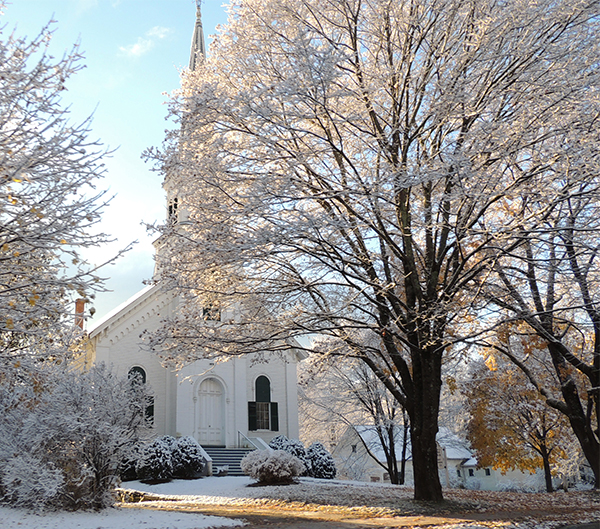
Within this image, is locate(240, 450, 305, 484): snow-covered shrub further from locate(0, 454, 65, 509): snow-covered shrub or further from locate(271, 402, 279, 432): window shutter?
locate(0, 454, 65, 509): snow-covered shrub

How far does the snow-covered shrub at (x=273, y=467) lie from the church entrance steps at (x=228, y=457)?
4.46 meters

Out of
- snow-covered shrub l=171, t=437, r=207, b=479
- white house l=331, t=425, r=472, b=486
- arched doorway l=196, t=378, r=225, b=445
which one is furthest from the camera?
white house l=331, t=425, r=472, b=486

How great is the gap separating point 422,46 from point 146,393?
8.57 metres

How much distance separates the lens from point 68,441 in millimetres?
9086

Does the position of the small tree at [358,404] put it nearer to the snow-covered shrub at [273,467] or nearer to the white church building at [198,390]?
the white church building at [198,390]

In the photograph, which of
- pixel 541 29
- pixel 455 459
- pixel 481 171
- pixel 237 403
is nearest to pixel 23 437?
pixel 481 171

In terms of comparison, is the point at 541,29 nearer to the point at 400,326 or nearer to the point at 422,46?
the point at 422,46

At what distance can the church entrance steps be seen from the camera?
20.9 meters

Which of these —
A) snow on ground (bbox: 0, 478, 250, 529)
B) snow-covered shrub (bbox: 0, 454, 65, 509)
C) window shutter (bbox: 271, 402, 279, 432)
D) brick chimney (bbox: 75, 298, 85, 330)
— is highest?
brick chimney (bbox: 75, 298, 85, 330)

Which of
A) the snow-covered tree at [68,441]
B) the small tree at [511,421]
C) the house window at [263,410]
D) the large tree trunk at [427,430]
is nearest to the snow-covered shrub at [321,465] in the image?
the house window at [263,410]

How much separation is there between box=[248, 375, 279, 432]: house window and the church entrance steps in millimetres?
1719

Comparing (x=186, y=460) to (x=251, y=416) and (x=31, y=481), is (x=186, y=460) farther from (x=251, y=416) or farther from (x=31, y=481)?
(x=31, y=481)

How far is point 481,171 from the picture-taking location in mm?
9125

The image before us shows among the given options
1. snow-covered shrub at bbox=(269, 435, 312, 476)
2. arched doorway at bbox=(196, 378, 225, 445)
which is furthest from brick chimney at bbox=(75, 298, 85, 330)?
snow-covered shrub at bbox=(269, 435, 312, 476)
